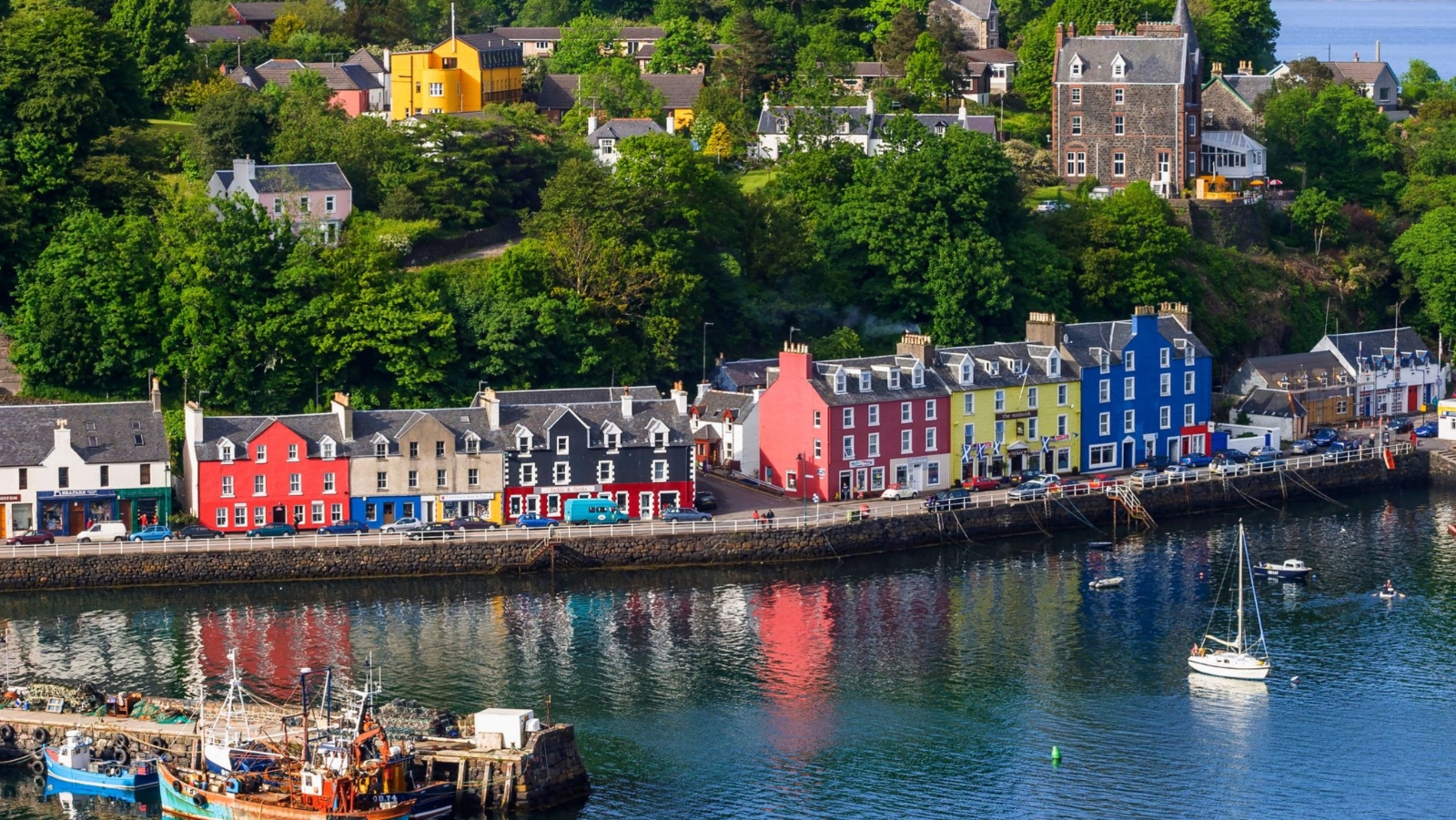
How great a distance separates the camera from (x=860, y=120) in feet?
398

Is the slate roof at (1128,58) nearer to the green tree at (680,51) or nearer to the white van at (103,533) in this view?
the green tree at (680,51)

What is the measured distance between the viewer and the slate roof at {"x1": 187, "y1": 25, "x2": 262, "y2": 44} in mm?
129750

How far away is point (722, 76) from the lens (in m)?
132

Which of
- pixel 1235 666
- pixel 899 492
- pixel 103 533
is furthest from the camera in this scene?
pixel 899 492

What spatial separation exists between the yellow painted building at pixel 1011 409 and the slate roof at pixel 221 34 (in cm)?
5435

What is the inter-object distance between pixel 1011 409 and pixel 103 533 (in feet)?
112

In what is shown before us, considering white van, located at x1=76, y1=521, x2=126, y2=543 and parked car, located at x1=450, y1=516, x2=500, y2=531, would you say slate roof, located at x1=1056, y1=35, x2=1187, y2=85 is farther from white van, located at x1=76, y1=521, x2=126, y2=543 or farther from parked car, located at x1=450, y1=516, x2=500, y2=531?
white van, located at x1=76, y1=521, x2=126, y2=543

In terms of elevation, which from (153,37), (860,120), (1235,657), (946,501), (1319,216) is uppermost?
(153,37)

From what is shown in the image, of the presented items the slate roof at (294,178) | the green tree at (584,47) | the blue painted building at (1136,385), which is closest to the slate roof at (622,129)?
the green tree at (584,47)

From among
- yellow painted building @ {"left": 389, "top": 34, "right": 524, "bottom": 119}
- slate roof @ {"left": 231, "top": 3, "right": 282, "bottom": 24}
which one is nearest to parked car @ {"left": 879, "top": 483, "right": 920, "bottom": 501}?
yellow painted building @ {"left": 389, "top": 34, "right": 524, "bottom": 119}

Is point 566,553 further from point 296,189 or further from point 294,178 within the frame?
point 294,178

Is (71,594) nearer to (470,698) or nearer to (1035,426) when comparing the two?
(470,698)

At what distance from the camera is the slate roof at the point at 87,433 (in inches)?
3152

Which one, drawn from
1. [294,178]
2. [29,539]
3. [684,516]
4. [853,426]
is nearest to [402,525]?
[684,516]
